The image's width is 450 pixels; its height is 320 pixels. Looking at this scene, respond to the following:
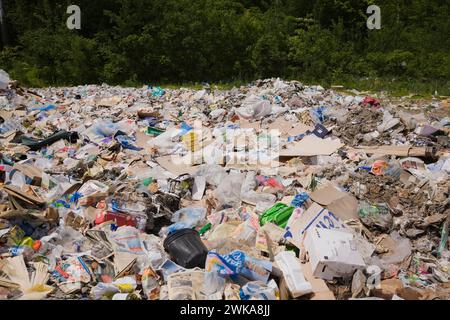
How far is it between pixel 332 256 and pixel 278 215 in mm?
764

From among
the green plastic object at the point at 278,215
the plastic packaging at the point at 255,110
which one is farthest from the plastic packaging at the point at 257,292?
the plastic packaging at the point at 255,110

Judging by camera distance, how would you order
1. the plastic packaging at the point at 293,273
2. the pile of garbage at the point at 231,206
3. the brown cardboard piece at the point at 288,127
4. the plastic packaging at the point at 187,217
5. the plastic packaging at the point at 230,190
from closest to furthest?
the plastic packaging at the point at 293,273
the pile of garbage at the point at 231,206
the plastic packaging at the point at 187,217
the plastic packaging at the point at 230,190
the brown cardboard piece at the point at 288,127

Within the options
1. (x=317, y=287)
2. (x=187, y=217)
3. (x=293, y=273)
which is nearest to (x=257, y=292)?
(x=293, y=273)

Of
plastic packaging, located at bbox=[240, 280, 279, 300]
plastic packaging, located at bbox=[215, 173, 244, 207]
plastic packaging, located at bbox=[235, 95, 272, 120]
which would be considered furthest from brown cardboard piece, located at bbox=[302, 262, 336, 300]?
plastic packaging, located at bbox=[235, 95, 272, 120]

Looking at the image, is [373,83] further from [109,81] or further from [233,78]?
[109,81]

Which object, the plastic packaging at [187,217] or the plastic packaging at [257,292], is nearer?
the plastic packaging at [257,292]

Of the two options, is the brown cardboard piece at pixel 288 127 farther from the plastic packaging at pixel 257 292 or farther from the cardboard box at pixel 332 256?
the plastic packaging at pixel 257 292

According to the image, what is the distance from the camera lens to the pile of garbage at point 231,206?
107 inches

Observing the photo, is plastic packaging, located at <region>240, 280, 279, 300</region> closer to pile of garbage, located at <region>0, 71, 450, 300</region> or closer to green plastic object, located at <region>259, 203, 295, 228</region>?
pile of garbage, located at <region>0, 71, 450, 300</region>

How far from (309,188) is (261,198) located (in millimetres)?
509

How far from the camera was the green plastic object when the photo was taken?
344 cm

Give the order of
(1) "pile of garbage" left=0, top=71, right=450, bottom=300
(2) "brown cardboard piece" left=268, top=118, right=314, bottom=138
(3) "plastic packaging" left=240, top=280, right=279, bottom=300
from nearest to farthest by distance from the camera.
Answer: (3) "plastic packaging" left=240, top=280, right=279, bottom=300
(1) "pile of garbage" left=0, top=71, right=450, bottom=300
(2) "brown cardboard piece" left=268, top=118, right=314, bottom=138

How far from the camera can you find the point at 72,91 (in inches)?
386
